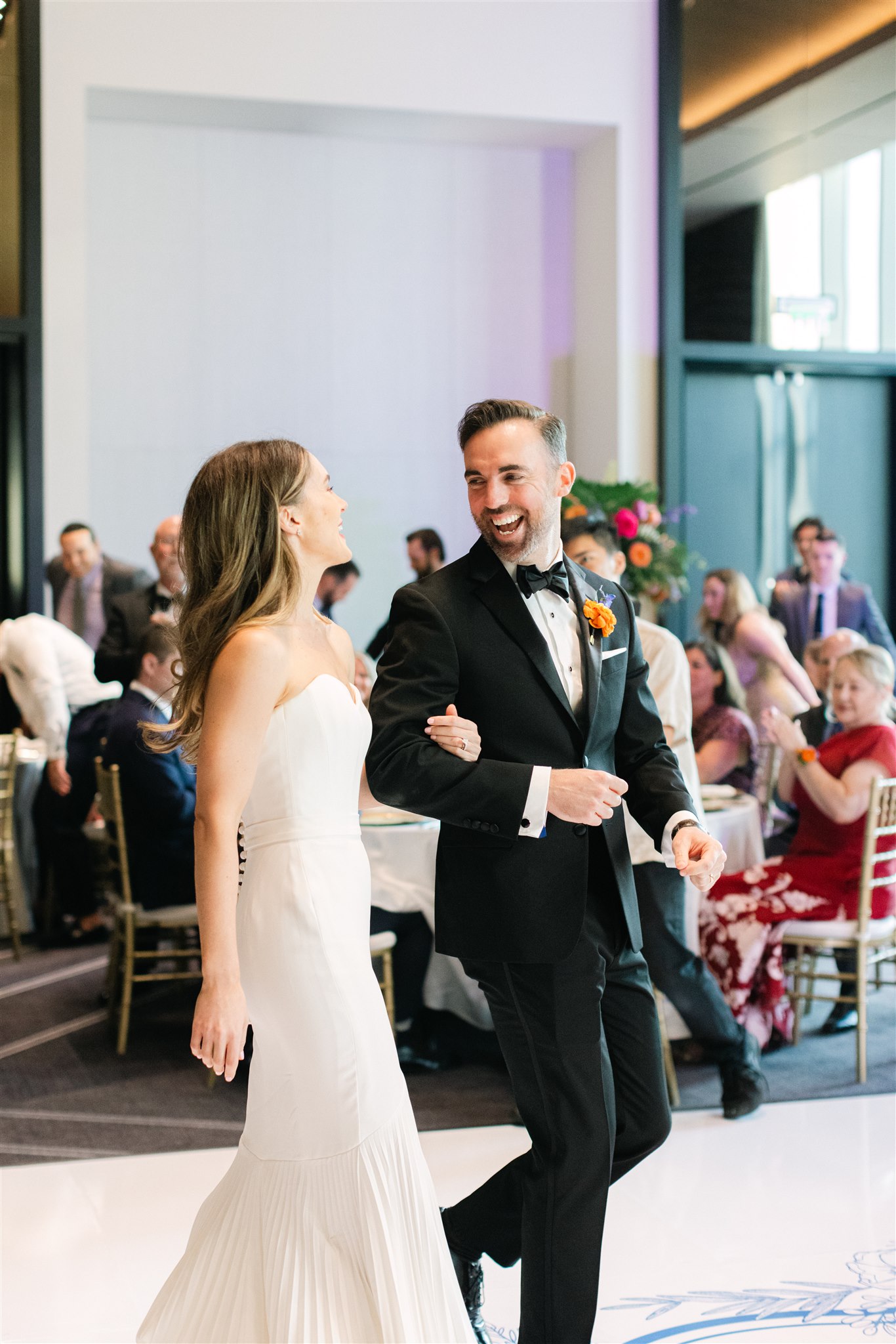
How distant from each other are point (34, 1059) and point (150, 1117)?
88 centimetres

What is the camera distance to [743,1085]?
4.21 meters

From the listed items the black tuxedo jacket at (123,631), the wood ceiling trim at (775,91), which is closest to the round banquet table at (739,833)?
the black tuxedo jacket at (123,631)

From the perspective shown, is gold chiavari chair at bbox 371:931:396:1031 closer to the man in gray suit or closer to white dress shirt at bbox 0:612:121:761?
white dress shirt at bbox 0:612:121:761

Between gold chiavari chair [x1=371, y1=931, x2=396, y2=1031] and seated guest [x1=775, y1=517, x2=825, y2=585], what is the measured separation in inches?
155

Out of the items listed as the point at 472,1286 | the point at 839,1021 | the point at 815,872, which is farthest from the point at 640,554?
the point at 472,1286

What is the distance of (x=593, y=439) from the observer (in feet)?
27.0

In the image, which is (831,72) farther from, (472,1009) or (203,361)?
(472,1009)

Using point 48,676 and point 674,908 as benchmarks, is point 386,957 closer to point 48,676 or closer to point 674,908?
point 674,908

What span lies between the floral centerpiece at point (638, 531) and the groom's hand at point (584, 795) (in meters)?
3.26

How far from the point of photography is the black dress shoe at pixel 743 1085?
13.8 feet

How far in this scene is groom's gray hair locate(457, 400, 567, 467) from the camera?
238cm

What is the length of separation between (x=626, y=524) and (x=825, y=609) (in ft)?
8.35

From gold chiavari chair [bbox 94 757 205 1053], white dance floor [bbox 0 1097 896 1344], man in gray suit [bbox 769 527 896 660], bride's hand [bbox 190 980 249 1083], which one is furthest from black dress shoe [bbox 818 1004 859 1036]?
bride's hand [bbox 190 980 249 1083]

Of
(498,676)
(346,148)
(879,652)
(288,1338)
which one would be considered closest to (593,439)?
(346,148)
